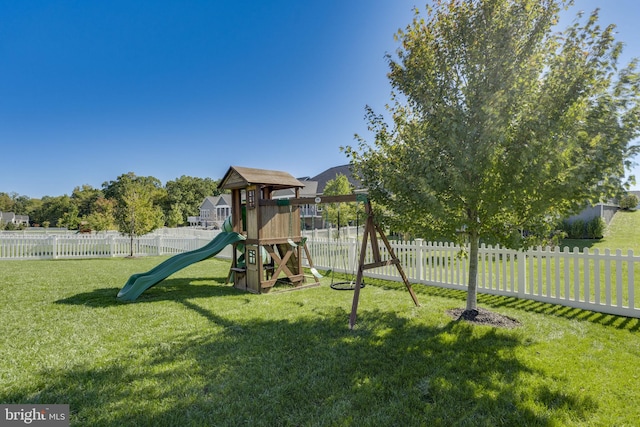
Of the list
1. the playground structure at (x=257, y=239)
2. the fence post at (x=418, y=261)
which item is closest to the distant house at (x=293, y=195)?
the playground structure at (x=257, y=239)

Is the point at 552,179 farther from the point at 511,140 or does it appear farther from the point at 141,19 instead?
the point at 141,19

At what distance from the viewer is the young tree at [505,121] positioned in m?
3.59

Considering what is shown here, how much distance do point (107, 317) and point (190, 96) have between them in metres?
14.8

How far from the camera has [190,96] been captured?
1672cm

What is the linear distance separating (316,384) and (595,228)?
20.2 m

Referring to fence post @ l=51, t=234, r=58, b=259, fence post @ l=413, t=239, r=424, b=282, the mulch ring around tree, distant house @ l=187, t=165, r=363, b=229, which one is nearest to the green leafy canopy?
the mulch ring around tree

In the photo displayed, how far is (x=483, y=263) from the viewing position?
630cm

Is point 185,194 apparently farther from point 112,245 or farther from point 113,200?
point 112,245

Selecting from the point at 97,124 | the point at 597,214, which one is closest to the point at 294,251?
the point at 597,214

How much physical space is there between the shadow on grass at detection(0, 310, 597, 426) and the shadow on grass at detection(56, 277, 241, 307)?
2.77 meters

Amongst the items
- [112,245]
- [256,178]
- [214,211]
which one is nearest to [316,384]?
[256,178]

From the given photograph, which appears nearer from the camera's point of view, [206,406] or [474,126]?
[206,406]

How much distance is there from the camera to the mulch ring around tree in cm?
439

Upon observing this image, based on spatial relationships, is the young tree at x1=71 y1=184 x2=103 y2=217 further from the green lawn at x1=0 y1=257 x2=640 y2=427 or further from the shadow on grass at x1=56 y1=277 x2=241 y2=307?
the green lawn at x1=0 y1=257 x2=640 y2=427
